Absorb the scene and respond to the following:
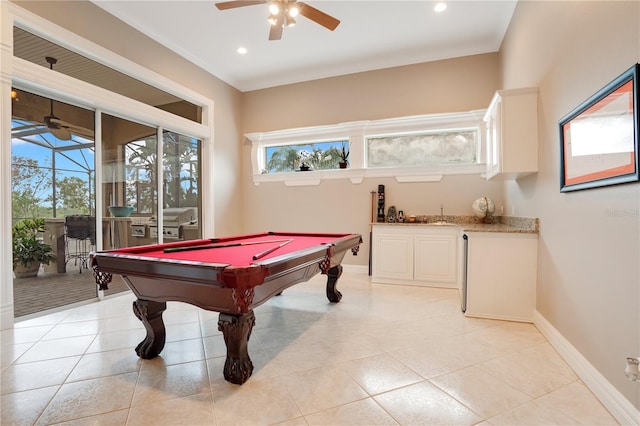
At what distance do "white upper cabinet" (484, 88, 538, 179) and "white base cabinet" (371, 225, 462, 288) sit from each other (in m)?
1.36

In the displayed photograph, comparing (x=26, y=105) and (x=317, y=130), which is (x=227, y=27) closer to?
(x=317, y=130)

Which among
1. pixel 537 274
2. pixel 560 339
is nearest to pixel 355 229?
pixel 537 274

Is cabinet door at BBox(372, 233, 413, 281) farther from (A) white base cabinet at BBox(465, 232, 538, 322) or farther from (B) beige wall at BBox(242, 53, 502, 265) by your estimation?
(A) white base cabinet at BBox(465, 232, 538, 322)

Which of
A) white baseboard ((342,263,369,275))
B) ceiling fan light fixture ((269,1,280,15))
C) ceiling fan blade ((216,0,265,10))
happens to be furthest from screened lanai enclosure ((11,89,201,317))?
white baseboard ((342,263,369,275))

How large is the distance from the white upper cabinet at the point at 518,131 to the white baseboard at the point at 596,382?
142 cm

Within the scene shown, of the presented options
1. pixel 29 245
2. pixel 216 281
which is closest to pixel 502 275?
pixel 216 281

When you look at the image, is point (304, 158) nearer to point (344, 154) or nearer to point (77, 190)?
point (344, 154)

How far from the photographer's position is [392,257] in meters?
4.23

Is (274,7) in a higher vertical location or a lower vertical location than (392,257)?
higher

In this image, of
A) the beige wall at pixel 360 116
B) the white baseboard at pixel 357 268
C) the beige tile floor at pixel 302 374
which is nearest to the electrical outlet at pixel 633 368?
the beige tile floor at pixel 302 374

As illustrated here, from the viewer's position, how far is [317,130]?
5.15 m

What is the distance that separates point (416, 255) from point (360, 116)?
97.7 inches

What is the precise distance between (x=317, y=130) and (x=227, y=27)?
201cm

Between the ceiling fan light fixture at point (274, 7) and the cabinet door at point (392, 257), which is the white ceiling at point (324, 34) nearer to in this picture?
the ceiling fan light fixture at point (274, 7)
